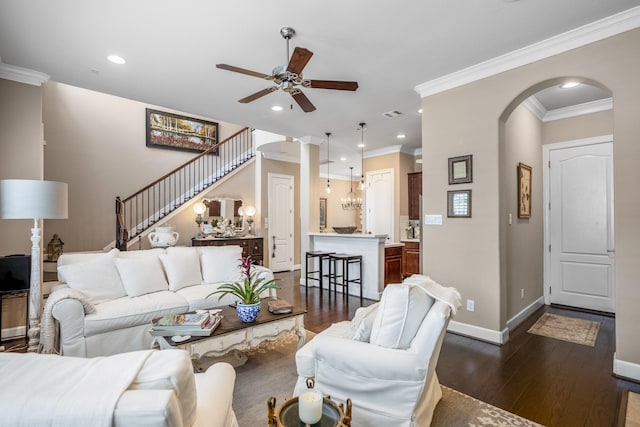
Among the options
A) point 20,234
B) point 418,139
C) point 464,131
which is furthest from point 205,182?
point 464,131

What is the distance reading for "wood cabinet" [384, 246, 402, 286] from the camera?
17.6ft

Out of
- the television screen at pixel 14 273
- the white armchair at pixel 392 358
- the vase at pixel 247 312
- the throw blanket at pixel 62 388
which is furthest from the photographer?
the television screen at pixel 14 273

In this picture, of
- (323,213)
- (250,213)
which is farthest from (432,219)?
(323,213)

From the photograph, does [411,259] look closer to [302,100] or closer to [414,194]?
[414,194]

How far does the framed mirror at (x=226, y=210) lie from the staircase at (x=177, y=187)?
0.40m

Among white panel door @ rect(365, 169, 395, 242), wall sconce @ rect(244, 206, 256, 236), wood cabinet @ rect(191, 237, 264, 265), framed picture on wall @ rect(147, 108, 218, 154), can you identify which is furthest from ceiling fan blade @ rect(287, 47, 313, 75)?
framed picture on wall @ rect(147, 108, 218, 154)

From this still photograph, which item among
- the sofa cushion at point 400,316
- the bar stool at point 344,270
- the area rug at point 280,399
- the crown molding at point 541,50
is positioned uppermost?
the crown molding at point 541,50

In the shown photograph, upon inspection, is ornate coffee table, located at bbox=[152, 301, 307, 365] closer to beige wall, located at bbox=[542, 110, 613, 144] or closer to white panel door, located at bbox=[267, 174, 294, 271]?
beige wall, located at bbox=[542, 110, 613, 144]

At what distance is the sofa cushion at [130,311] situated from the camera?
2711 mm

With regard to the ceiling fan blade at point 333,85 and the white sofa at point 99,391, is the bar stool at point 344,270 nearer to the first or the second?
the ceiling fan blade at point 333,85

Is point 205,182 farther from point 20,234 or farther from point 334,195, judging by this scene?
point 334,195

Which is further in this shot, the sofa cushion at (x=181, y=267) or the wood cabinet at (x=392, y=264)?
the wood cabinet at (x=392, y=264)

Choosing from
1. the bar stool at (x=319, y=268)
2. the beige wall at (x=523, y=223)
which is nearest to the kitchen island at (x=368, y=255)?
the bar stool at (x=319, y=268)

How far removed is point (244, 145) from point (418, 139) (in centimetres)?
454
